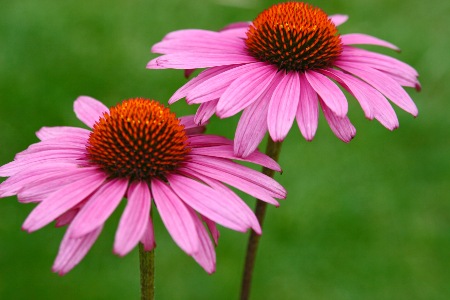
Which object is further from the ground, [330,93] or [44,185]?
[330,93]

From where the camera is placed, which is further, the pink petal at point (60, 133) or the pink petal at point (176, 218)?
the pink petal at point (60, 133)

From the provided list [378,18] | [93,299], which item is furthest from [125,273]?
[378,18]

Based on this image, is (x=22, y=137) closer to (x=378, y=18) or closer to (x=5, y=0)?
(x=5, y=0)

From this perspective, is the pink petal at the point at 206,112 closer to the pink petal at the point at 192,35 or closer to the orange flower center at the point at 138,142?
the orange flower center at the point at 138,142

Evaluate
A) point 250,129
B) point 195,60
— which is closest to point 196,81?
point 195,60

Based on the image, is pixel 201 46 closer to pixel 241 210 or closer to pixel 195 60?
pixel 195 60

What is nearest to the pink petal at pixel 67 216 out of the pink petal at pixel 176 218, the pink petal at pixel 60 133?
the pink petal at pixel 176 218

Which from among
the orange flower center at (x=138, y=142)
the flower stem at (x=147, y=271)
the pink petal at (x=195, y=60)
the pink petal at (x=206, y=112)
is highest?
the pink petal at (x=195, y=60)

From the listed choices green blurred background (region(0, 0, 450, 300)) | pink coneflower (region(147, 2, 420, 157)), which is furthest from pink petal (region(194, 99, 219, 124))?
green blurred background (region(0, 0, 450, 300))

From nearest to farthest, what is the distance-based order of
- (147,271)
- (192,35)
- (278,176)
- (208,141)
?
(147,271), (208,141), (192,35), (278,176)
